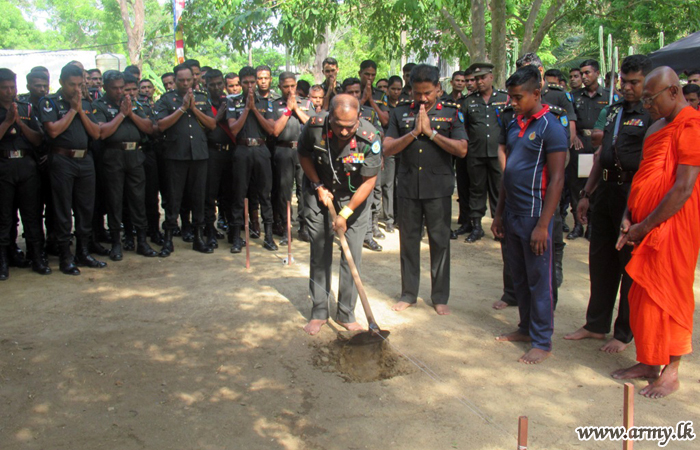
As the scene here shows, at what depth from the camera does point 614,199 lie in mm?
4777

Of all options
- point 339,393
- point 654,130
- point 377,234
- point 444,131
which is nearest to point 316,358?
point 339,393

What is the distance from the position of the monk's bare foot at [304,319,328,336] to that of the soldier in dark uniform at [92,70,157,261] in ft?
10.5

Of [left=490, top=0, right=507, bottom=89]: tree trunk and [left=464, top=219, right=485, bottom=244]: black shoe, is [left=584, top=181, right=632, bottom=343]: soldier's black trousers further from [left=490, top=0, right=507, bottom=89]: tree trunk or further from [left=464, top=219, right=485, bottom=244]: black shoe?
[left=490, top=0, right=507, bottom=89]: tree trunk

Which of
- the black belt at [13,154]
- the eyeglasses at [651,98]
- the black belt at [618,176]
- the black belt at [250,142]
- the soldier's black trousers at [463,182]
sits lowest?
the soldier's black trousers at [463,182]

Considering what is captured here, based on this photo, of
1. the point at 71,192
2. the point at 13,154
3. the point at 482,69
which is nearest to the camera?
the point at 13,154

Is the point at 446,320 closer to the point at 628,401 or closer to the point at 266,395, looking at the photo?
the point at 266,395

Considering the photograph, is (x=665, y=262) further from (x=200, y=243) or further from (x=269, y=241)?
(x=200, y=243)

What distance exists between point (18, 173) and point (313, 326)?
363cm

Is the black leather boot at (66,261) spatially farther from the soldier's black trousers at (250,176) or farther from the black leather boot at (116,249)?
the soldier's black trousers at (250,176)

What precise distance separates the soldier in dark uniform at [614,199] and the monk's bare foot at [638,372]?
1.51 ft

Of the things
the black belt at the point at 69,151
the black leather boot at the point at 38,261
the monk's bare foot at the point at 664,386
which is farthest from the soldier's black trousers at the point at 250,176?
the monk's bare foot at the point at 664,386

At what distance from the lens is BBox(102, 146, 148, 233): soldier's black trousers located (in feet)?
23.7

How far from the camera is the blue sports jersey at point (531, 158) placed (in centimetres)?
448

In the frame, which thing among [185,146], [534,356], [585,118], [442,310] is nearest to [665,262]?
[534,356]
